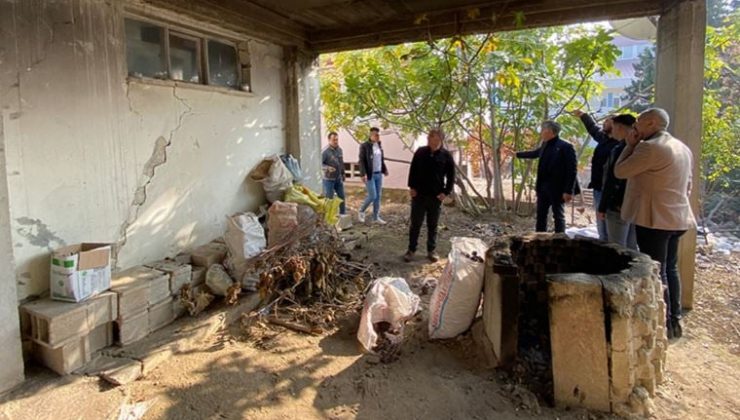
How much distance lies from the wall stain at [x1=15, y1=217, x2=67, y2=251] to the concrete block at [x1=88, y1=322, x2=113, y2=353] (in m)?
0.68

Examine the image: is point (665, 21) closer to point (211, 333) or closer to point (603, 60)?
point (603, 60)

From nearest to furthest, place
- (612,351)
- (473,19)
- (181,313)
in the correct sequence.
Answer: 1. (612,351)
2. (181,313)
3. (473,19)

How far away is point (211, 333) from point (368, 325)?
1.31 metres

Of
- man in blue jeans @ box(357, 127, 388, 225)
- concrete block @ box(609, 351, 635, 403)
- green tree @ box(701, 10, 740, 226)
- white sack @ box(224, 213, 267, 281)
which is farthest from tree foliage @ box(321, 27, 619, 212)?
concrete block @ box(609, 351, 635, 403)

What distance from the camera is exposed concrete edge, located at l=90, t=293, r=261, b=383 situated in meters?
3.07

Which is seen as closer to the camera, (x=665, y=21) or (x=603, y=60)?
(x=665, y=21)

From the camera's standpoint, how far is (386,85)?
7.21 m

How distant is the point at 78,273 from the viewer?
2934 millimetres

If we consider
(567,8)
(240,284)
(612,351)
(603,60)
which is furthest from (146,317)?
(603,60)

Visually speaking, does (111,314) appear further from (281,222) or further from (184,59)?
(184,59)

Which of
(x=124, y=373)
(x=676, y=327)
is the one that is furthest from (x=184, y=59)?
(x=676, y=327)

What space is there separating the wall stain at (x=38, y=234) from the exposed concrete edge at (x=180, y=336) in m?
0.86

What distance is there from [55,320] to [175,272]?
1.03 metres

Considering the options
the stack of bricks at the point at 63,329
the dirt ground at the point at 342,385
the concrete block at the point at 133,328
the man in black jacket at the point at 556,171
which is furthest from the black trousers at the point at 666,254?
the stack of bricks at the point at 63,329
